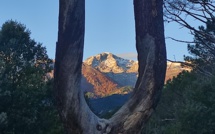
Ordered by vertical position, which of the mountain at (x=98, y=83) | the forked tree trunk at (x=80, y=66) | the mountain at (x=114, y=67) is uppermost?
the mountain at (x=114, y=67)

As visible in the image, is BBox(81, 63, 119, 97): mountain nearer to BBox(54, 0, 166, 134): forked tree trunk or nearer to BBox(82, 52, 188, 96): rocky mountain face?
BBox(82, 52, 188, 96): rocky mountain face

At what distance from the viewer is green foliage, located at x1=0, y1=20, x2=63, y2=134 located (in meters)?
16.5

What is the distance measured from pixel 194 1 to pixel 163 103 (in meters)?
19.6

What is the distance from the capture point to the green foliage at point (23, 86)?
1648 cm

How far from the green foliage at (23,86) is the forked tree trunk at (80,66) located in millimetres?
11407

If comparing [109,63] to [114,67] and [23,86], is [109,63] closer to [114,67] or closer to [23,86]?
[114,67]

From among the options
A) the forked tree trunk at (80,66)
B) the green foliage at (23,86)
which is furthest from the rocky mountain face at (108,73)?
the forked tree trunk at (80,66)

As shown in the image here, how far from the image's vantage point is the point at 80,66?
417cm

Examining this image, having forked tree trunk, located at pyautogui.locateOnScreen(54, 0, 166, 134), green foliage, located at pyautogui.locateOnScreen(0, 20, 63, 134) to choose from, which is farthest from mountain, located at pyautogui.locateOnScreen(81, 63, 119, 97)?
forked tree trunk, located at pyautogui.locateOnScreen(54, 0, 166, 134)

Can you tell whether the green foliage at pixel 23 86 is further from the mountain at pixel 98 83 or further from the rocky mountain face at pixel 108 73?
the mountain at pixel 98 83

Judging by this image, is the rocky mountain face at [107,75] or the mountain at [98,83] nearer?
the rocky mountain face at [107,75]

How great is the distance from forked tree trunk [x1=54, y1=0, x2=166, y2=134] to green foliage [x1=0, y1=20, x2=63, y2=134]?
37.4 feet

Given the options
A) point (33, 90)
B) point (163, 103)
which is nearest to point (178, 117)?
point (33, 90)

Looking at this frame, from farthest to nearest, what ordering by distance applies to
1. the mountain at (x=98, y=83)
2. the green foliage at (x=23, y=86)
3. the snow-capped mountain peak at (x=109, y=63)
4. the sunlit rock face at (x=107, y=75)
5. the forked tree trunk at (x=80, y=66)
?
the snow-capped mountain peak at (x=109, y=63)
the mountain at (x=98, y=83)
the sunlit rock face at (x=107, y=75)
the green foliage at (x=23, y=86)
the forked tree trunk at (x=80, y=66)
